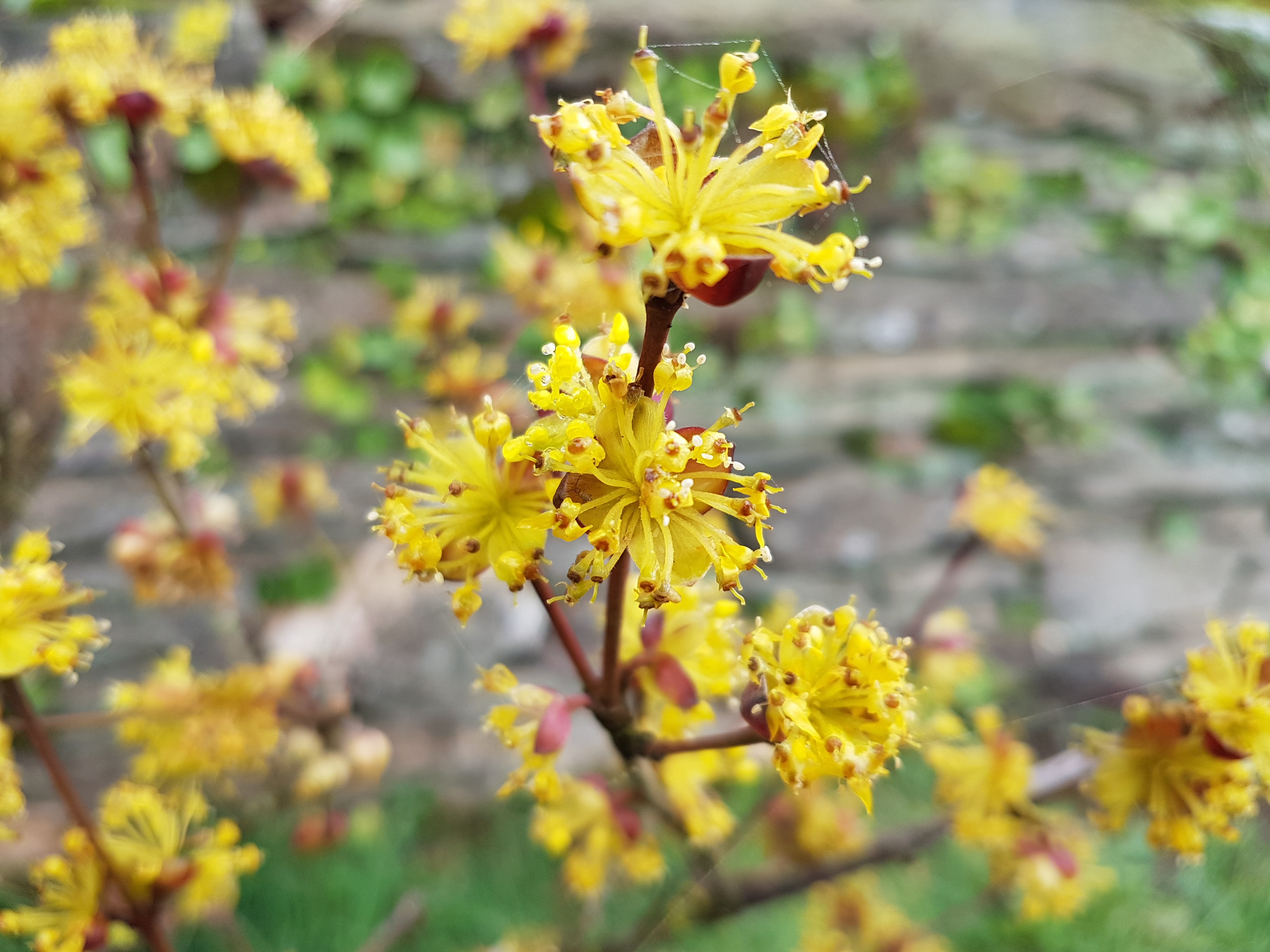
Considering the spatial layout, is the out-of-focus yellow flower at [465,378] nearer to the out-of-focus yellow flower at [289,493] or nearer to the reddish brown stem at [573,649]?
the out-of-focus yellow flower at [289,493]

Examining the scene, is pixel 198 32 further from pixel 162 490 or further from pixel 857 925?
pixel 857 925

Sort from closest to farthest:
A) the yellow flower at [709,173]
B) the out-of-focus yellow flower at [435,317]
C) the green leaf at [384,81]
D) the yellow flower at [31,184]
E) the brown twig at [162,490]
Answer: the yellow flower at [709,173], the yellow flower at [31,184], the brown twig at [162,490], the out-of-focus yellow flower at [435,317], the green leaf at [384,81]

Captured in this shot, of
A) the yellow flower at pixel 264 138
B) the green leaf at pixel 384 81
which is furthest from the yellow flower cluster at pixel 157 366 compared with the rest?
the green leaf at pixel 384 81

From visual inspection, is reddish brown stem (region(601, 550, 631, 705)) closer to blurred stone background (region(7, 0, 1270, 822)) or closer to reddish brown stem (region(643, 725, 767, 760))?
reddish brown stem (region(643, 725, 767, 760))

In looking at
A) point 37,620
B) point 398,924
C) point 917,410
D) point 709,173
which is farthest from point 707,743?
point 917,410

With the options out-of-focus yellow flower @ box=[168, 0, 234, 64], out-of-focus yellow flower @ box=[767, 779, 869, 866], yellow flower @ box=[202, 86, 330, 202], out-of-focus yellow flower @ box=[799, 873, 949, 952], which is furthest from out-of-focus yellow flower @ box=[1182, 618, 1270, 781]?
out-of-focus yellow flower @ box=[168, 0, 234, 64]

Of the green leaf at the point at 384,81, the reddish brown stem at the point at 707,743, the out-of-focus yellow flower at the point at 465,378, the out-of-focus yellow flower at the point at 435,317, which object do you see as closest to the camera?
the reddish brown stem at the point at 707,743

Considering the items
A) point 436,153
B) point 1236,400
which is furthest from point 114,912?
point 1236,400
